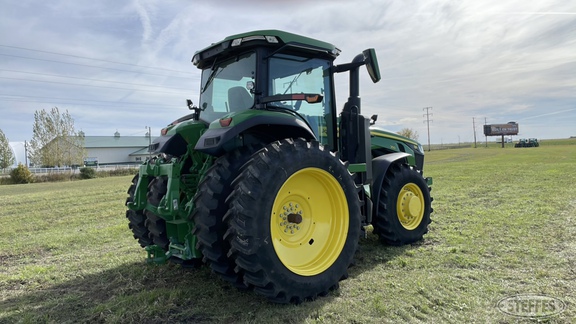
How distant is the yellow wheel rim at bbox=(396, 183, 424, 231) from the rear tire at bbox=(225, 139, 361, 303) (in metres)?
1.89

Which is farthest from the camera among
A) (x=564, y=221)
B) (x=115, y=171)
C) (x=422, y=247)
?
(x=115, y=171)

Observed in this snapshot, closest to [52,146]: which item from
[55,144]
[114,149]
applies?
[55,144]

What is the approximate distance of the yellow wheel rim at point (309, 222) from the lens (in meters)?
3.88

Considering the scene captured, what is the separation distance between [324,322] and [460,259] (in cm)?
245

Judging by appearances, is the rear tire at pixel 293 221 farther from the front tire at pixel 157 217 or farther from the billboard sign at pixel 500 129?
the billboard sign at pixel 500 129

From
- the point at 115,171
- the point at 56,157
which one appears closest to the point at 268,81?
the point at 115,171

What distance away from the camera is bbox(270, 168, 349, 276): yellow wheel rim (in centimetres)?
388

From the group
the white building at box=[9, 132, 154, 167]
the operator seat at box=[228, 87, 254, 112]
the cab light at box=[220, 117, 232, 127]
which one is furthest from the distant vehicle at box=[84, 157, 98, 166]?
the cab light at box=[220, 117, 232, 127]

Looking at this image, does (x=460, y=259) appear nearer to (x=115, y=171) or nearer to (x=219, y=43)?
(x=219, y=43)

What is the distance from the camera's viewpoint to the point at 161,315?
355cm

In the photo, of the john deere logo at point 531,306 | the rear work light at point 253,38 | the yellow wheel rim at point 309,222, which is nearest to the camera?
the john deere logo at point 531,306

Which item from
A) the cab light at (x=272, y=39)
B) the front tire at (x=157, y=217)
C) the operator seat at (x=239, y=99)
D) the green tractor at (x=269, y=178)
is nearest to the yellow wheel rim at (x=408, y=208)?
the green tractor at (x=269, y=178)

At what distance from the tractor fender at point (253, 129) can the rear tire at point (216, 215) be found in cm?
20

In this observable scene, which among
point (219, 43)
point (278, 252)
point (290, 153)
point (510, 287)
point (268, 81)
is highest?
point (219, 43)
